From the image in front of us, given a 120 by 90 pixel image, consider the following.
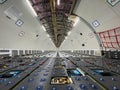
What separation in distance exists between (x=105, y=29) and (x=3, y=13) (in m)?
6.22

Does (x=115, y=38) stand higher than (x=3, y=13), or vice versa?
(x=3, y=13)

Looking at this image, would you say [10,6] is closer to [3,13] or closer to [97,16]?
[3,13]

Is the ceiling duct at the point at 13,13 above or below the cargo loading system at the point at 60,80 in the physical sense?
above

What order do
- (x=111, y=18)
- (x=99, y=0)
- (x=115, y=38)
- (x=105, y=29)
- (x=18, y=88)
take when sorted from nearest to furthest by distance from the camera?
1. (x=18, y=88)
2. (x=99, y=0)
3. (x=111, y=18)
4. (x=115, y=38)
5. (x=105, y=29)

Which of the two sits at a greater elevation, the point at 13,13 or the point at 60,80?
the point at 13,13

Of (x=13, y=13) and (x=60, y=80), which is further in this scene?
(x=13, y=13)

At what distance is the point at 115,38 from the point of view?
460 inches

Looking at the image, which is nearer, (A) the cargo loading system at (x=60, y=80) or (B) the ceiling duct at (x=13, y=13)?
(A) the cargo loading system at (x=60, y=80)

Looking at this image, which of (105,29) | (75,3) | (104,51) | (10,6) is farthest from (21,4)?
(104,51)

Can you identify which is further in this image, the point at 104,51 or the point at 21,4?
the point at 104,51

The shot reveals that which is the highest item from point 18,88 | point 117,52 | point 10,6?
point 10,6

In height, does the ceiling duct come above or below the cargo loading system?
above

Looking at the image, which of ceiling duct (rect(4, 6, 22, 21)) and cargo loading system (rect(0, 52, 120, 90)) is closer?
cargo loading system (rect(0, 52, 120, 90))

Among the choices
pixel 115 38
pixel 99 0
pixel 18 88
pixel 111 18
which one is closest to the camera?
pixel 18 88
